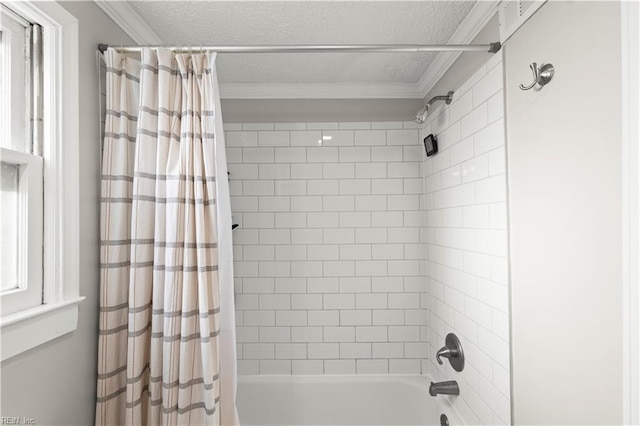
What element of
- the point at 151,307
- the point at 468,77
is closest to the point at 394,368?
the point at 151,307

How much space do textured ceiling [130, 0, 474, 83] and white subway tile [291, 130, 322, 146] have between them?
0.43 meters

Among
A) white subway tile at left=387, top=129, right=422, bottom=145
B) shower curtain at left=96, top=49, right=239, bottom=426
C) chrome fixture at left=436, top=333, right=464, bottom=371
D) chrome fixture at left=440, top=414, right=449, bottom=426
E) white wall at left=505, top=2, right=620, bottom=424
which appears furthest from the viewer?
white subway tile at left=387, top=129, right=422, bottom=145

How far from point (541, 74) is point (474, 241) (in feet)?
2.58

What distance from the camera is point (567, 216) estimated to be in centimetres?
106

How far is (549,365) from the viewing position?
1155 millimetres

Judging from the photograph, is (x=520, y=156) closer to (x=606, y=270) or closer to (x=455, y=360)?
(x=606, y=270)

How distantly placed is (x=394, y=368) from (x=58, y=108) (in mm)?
2289

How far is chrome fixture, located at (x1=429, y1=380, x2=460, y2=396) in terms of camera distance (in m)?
1.89

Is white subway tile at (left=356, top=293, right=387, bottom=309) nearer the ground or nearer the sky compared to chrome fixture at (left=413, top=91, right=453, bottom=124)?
nearer the ground

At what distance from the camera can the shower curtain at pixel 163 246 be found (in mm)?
1353

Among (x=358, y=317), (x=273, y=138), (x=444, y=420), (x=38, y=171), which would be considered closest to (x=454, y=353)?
(x=444, y=420)

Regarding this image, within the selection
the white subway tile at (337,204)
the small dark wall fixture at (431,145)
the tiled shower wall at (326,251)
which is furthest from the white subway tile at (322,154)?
the small dark wall fixture at (431,145)

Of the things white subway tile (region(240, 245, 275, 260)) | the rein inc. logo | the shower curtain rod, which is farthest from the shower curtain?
white subway tile (region(240, 245, 275, 260))

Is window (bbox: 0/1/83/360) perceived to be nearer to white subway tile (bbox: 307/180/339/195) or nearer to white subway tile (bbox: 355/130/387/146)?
white subway tile (bbox: 307/180/339/195)
